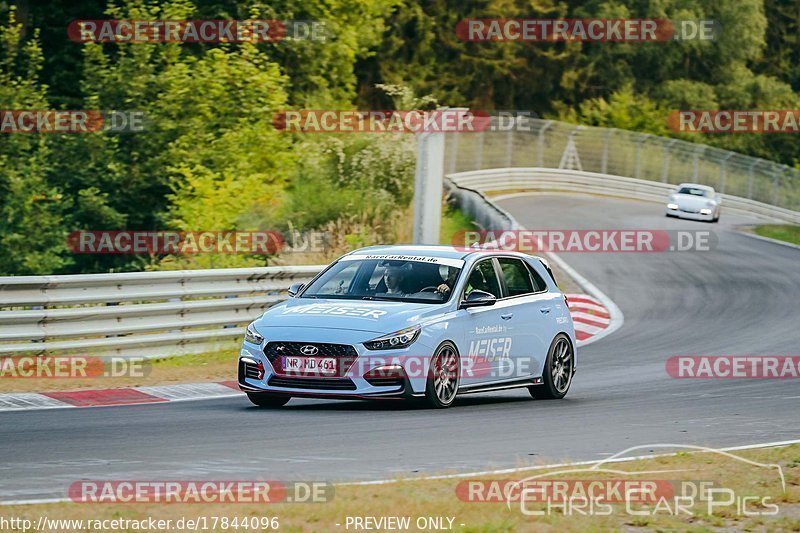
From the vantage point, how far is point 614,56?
3054 inches

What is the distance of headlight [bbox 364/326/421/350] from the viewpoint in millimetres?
12070

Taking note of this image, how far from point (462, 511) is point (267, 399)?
17.8 feet

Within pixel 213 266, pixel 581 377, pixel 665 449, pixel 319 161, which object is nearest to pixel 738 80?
pixel 319 161

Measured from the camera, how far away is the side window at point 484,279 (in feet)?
44.6

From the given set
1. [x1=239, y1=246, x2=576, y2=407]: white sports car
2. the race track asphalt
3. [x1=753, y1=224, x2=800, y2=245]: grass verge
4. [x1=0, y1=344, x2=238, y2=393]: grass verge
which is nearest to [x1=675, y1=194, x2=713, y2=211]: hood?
[x1=753, y1=224, x2=800, y2=245]: grass verge

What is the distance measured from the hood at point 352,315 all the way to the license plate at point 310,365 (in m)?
0.31

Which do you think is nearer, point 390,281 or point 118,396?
point 390,281

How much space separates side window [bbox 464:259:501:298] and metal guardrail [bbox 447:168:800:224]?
38.5 m

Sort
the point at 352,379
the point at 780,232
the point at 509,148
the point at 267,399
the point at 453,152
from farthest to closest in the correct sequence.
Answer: the point at 509,148 < the point at 453,152 < the point at 780,232 < the point at 267,399 < the point at 352,379

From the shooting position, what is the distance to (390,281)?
13.3 meters

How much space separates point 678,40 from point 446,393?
6642 cm

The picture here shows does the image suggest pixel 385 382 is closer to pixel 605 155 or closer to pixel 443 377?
pixel 443 377

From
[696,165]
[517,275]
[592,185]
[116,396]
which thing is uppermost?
[517,275]

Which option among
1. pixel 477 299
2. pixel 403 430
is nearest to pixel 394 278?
pixel 477 299
